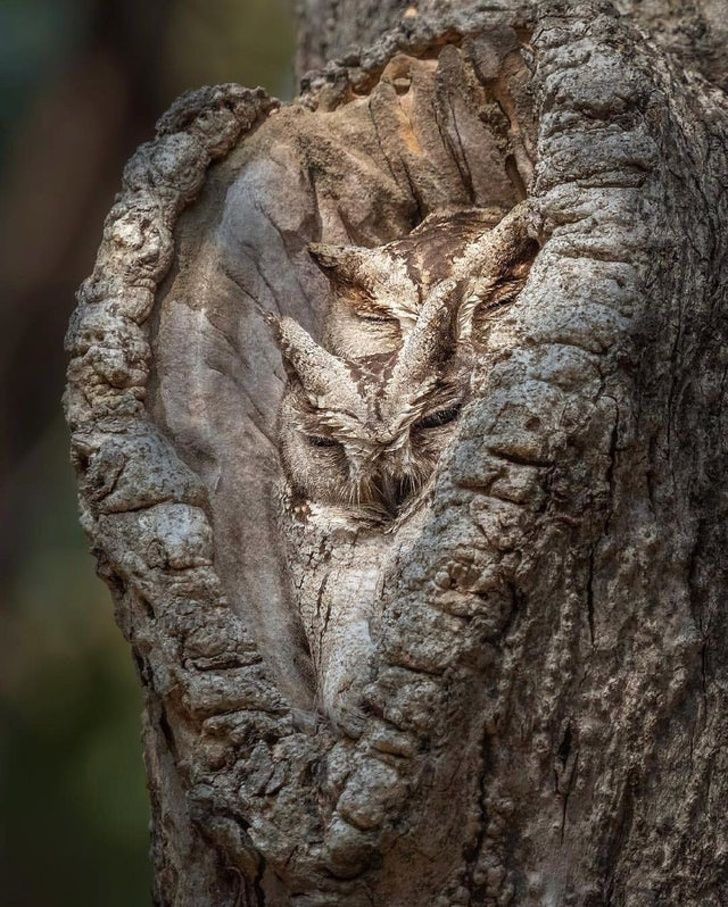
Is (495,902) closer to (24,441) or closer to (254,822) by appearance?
(254,822)

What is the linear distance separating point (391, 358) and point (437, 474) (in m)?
0.32

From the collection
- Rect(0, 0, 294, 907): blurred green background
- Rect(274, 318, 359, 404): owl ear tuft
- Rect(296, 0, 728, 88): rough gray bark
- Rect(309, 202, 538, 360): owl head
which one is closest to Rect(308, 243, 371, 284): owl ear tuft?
Rect(309, 202, 538, 360): owl head

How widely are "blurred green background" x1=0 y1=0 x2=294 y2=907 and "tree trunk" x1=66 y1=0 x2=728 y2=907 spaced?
1.74 meters

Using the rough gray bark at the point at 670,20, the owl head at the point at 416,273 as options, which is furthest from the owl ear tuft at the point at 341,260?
the rough gray bark at the point at 670,20

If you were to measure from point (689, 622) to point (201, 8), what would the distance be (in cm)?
383

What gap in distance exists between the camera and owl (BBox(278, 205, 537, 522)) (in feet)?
5.68

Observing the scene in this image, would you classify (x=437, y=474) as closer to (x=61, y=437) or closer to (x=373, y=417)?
(x=373, y=417)

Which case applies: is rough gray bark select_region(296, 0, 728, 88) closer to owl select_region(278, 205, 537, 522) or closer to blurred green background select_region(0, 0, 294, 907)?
owl select_region(278, 205, 537, 522)

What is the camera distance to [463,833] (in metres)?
1.46

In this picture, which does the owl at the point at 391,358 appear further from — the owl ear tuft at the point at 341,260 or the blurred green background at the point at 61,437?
the blurred green background at the point at 61,437

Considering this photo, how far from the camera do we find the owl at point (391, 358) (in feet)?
5.68

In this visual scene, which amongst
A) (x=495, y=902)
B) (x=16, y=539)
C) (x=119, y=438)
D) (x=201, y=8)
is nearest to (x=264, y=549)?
(x=119, y=438)

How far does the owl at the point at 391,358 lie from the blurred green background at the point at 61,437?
5.88 feet

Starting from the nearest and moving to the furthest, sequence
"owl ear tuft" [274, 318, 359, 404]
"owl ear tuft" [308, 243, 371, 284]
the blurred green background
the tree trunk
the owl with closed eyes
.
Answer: the tree trunk, the owl with closed eyes, "owl ear tuft" [274, 318, 359, 404], "owl ear tuft" [308, 243, 371, 284], the blurred green background
